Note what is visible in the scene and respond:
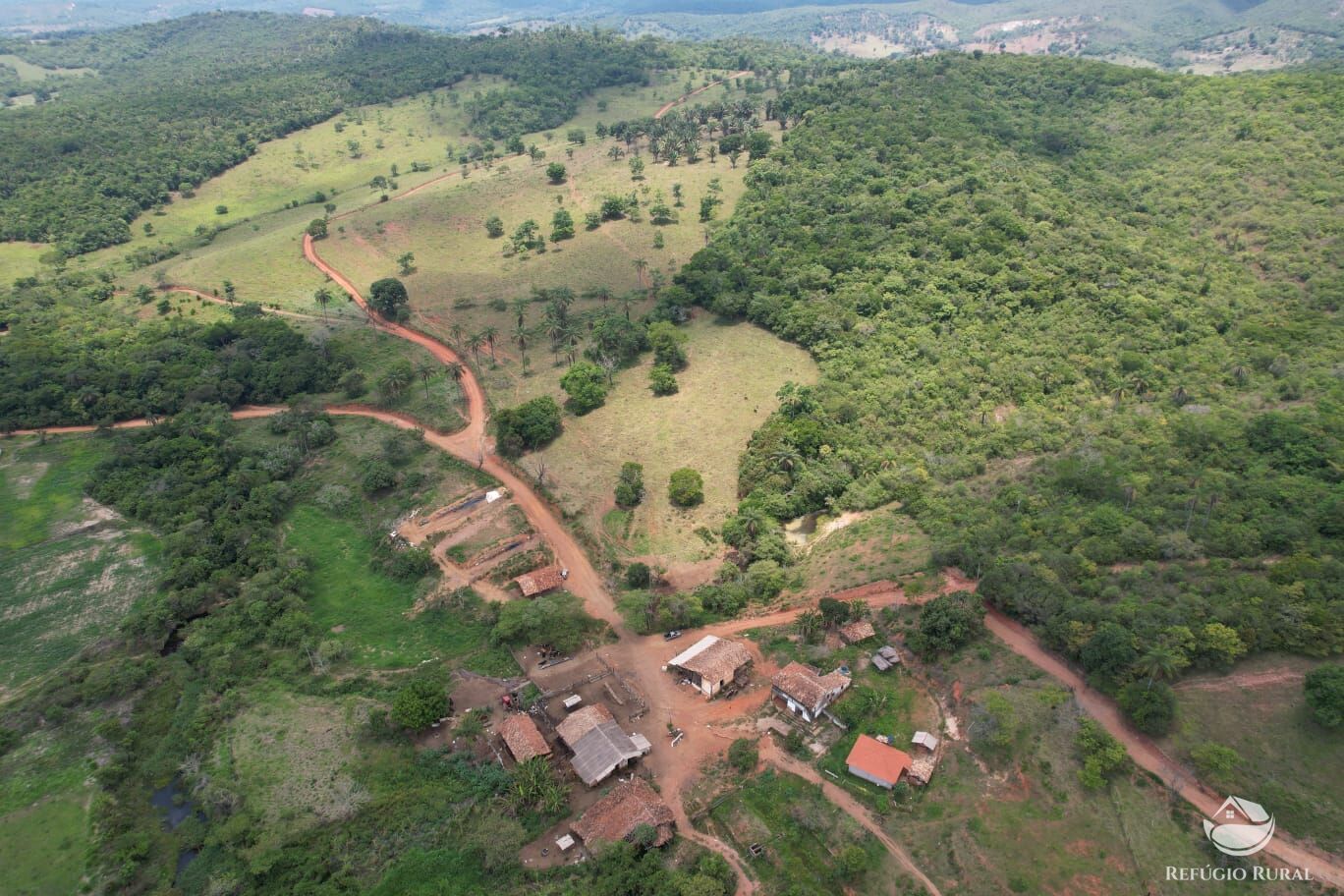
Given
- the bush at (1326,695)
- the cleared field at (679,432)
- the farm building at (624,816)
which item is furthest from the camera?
the cleared field at (679,432)

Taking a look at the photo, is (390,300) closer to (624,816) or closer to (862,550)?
(862,550)

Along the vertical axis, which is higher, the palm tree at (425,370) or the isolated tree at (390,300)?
the isolated tree at (390,300)

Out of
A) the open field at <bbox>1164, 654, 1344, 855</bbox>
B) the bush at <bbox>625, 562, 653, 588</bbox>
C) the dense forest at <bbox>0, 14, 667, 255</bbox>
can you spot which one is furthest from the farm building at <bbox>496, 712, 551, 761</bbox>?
the dense forest at <bbox>0, 14, 667, 255</bbox>

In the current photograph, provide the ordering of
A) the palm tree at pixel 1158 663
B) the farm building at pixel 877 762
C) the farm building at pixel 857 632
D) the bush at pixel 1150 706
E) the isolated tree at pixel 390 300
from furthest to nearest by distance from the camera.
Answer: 1. the isolated tree at pixel 390 300
2. the farm building at pixel 857 632
3. the farm building at pixel 877 762
4. the palm tree at pixel 1158 663
5. the bush at pixel 1150 706

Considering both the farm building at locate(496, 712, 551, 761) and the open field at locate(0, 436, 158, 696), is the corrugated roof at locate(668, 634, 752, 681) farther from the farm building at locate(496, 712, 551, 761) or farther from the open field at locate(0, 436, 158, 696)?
the open field at locate(0, 436, 158, 696)

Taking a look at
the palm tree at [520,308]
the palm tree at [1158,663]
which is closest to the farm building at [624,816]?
the palm tree at [1158,663]

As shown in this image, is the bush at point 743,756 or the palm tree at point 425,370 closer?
the bush at point 743,756

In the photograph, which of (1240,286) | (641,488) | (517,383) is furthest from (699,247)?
(1240,286)

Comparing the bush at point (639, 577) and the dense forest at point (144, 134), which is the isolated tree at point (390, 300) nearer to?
the dense forest at point (144, 134)
